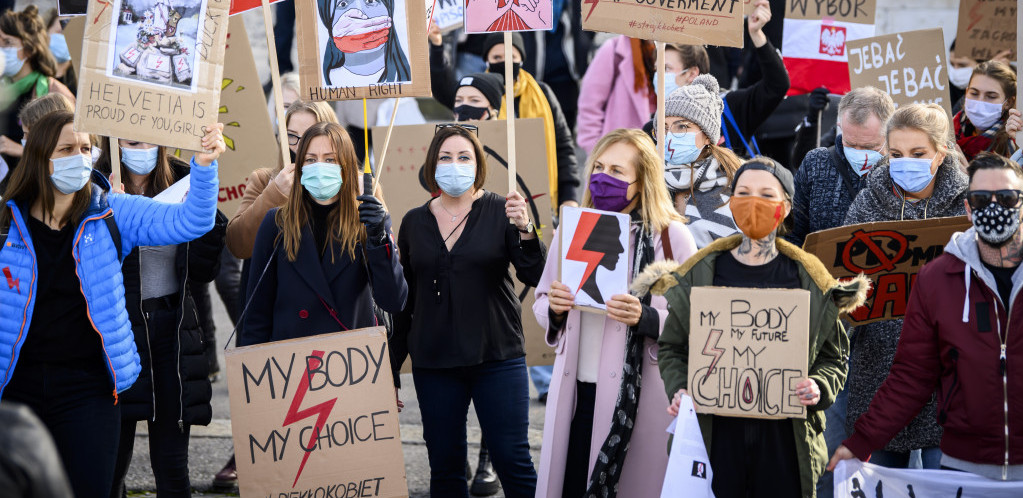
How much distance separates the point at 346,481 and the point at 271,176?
1.76 m

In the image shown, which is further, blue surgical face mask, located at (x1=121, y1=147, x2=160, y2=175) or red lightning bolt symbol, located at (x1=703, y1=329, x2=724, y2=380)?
blue surgical face mask, located at (x1=121, y1=147, x2=160, y2=175)

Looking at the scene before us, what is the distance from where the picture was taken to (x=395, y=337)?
5.29 metres

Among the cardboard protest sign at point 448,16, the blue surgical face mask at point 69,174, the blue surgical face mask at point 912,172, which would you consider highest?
the cardboard protest sign at point 448,16

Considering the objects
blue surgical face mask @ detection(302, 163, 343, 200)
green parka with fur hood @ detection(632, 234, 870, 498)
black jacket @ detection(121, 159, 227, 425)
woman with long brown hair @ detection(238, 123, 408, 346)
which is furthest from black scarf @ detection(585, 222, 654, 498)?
black jacket @ detection(121, 159, 227, 425)

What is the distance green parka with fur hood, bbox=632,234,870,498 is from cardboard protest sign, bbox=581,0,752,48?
1283 millimetres

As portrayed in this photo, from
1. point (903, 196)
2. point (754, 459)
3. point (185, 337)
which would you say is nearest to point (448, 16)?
point (185, 337)

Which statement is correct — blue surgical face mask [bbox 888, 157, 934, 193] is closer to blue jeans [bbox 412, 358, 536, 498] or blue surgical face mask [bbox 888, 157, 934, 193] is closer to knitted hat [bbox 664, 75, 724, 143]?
knitted hat [bbox 664, 75, 724, 143]

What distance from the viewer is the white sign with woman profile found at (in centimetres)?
459

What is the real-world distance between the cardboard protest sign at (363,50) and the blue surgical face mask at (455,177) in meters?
0.50

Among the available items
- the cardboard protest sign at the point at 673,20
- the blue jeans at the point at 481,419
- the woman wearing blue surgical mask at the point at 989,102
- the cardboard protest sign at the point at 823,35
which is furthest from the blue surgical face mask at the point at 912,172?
the cardboard protest sign at the point at 823,35

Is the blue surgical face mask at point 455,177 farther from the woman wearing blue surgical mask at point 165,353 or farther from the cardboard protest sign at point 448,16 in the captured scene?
the cardboard protest sign at point 448,16

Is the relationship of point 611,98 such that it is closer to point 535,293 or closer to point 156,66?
point 535,293

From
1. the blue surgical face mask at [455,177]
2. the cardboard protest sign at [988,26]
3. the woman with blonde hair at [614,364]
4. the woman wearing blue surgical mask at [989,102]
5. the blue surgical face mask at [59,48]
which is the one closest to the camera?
the woman with blonde hair at [614,364]

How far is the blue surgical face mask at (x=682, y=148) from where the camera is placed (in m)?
5.54
